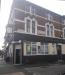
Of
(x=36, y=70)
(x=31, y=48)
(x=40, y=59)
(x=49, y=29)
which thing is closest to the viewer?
(x=36, y=70)

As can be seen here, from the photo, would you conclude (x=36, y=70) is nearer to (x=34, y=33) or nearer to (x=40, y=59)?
(x=40, y=59)

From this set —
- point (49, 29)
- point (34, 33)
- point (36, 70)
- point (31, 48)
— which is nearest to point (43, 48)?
point (31, 48)

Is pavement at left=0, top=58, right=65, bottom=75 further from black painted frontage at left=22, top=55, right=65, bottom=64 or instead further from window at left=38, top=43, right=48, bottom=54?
window at left=38, top=43, right=48, bottom=54

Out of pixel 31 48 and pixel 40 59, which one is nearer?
pixel 40 59

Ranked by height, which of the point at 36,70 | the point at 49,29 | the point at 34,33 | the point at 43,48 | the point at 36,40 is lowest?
the point at 36,70

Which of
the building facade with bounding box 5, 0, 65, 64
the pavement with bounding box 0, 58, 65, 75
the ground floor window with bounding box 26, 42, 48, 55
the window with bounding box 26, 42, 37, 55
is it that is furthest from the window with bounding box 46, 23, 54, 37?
the pavement with bounding box 0, 58, 65, 75

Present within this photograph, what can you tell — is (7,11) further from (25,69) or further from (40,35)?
(25,69)

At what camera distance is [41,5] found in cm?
452

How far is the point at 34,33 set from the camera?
4.64m

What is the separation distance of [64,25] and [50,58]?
44.0 inches

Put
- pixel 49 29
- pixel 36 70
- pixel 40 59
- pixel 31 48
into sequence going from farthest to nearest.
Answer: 1. pixel 49 29
2. pixel 31 48
3. pixel 40 59
4. pixel 36 70

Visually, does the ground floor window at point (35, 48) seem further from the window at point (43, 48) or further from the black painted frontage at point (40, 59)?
the black painted frontage at point (40, 59)

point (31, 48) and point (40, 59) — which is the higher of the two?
point (31, 48)

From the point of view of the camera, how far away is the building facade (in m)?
4.46
